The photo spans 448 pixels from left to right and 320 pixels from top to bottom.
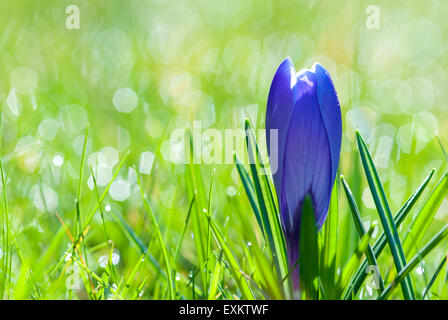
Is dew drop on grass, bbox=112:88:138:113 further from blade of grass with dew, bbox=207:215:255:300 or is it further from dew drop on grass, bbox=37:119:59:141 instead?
blade of grass with dew, bbox=207:215:255:300

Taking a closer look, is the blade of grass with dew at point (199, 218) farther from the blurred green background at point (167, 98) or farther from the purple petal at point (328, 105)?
the purple petal at point (328, 105)

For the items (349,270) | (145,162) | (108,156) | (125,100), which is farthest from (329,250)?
(125,100)

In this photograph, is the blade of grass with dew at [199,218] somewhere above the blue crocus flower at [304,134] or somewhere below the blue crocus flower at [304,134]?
below

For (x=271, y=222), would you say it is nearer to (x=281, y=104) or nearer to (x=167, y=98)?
(x=281, y=104)

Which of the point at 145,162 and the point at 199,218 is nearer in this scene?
the point at 199,218

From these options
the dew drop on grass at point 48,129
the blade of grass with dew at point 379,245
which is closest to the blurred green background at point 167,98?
the dew drop on grass at point 48,129
